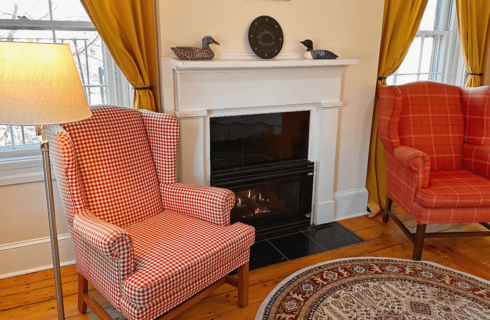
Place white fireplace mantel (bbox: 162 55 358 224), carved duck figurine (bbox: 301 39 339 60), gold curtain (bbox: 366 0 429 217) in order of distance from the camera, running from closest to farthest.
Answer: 1. white fireplace mantel (bbox: 162 55 358 224)
2. carved duck figurine (bbox: 301 39 339 60)
3. gold curtain (bbox: 366 0 429 217)

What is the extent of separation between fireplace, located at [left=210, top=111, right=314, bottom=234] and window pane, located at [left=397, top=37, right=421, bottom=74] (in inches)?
53.3

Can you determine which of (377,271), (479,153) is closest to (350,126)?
(479,153)

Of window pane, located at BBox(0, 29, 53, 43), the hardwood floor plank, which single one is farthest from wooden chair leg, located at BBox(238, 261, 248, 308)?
window pane, located at BBox(0, 29, 53, 43)

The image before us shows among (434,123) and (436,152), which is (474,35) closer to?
(434,123)

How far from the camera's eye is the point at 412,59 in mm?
3799

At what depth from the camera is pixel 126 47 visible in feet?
8.00

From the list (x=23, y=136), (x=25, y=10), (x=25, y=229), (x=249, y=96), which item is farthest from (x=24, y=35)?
(x=249, y=96)

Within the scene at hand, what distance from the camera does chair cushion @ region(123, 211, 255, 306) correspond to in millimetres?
1654

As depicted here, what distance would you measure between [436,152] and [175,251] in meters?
2.22

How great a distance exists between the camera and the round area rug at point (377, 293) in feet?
7.09

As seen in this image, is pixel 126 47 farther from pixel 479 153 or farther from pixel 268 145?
pixel 479 153

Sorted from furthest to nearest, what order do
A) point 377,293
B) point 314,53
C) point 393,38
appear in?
point 393,38
point 314,53
point 377,293

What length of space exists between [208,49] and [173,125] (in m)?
0.56

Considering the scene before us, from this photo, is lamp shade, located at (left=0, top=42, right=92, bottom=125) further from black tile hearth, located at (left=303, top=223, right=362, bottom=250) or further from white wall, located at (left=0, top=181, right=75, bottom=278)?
black tile hearth, located at (left=303, top=223, right=362, bottom=250)
